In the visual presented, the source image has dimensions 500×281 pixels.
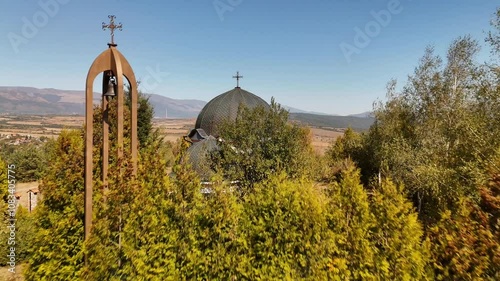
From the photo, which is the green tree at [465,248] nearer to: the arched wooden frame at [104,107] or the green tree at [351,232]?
the green tree at [351,232]

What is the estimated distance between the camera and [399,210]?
5.27 metres

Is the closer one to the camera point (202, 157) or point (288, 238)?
point (288, 238)

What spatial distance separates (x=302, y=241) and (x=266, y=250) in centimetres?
74

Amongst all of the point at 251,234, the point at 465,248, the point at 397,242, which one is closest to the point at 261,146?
the point at 251,234

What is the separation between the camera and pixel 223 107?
30125mm

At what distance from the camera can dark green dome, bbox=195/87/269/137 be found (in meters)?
29.6

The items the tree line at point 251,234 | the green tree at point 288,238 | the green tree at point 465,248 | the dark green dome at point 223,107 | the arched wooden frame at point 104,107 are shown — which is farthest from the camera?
the dark green dome at point 223,107

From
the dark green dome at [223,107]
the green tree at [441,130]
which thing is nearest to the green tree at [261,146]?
the green tree at [441,130]

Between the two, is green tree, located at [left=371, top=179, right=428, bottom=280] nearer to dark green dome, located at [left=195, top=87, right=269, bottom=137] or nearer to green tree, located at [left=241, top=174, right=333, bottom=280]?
green tree, located at [left=241, top=174, right=333, bottom=280]

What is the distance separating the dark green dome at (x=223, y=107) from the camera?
2961 cm

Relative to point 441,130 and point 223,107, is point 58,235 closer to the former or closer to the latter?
point 441,130

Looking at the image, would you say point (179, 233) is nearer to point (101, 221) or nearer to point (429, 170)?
point (101, 221)

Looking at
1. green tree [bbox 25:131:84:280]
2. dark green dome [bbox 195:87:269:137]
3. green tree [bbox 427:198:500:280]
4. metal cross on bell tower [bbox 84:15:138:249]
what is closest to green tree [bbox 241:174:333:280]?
green tree [bbox 427:198:500:280]

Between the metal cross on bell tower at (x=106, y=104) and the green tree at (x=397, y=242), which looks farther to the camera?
the metal cross on bell tower at (x=106, y=104)
